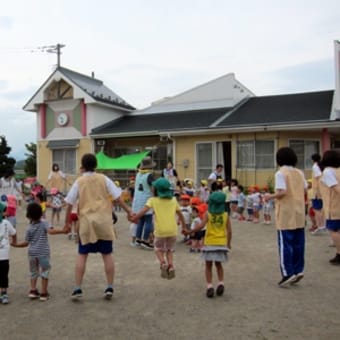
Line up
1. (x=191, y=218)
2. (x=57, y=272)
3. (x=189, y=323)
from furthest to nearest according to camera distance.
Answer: (x=191, y=218) → (x=57, y=272) → (x=189, y=323)

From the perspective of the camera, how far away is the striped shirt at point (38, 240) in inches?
197

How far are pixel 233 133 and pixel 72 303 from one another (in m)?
13.4

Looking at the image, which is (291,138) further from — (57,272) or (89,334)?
(89,334)

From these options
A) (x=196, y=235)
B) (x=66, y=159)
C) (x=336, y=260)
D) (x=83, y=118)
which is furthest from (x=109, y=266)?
(x=66, y=159)

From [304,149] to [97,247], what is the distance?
13573 mm

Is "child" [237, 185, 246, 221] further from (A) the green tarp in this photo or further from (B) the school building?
(A) the green tarp

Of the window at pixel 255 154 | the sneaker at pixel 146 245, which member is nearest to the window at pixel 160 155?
the window at pixel 255 154

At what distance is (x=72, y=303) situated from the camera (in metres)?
4.87

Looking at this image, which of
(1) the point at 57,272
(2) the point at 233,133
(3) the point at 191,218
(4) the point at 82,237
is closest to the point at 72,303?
(4) the point at 82,237

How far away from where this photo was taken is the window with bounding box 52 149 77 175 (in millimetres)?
22413

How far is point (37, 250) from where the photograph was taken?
16.4 ft

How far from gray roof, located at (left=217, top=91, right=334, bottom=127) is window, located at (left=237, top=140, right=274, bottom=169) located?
2.90 ft

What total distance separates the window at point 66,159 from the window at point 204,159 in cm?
708

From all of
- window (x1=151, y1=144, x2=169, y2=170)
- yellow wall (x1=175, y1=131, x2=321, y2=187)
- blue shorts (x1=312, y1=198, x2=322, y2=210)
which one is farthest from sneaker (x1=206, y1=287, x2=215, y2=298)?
window (x1=151, y1=144, x2=169, y2=170)
